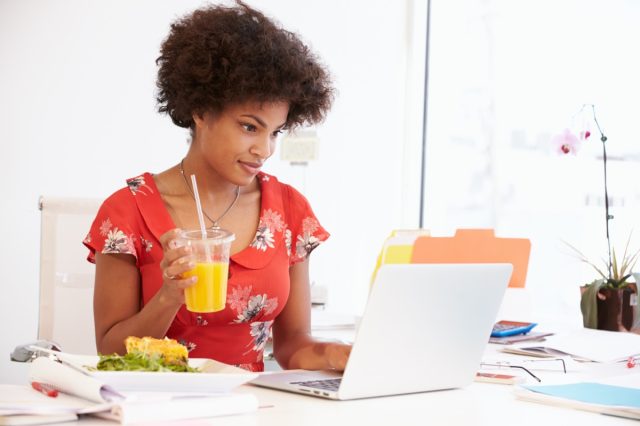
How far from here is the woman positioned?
1857 millimetres

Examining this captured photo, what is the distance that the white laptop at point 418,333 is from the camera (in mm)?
1376

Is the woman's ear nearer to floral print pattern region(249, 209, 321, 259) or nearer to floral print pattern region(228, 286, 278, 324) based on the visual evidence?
floral print pattern region(249, 209, 321, 259)

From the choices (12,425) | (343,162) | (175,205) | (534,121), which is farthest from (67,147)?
(12,425)

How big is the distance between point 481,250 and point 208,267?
1.50 meters

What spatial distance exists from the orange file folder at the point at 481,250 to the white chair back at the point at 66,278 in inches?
40.6

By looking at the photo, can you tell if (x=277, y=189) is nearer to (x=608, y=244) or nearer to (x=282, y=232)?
(x=282, y=232)

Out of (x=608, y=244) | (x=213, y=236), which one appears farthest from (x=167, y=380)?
(x=608, y=244)

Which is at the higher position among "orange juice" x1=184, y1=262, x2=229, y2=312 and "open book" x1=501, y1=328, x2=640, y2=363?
"orange juice" x1=184, y1=262, x2=229, y2=312

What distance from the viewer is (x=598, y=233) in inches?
159

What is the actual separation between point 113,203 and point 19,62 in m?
1.98

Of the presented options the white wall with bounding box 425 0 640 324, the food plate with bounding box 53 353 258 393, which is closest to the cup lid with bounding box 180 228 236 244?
the food plate with bounding box 53 353 258 393

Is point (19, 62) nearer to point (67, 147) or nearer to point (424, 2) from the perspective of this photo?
point (67, 147)

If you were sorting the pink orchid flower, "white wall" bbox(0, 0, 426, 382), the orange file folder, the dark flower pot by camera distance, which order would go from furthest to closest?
1. "white wall" bbox(0, 0, 426, 382)
2. the pink orchid flower
3. the orange file folder
4. the dark flower pot

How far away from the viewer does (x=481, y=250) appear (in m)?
2.80
